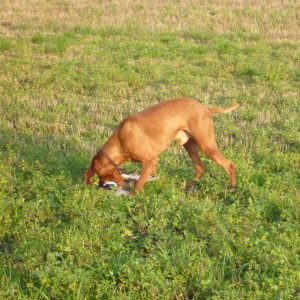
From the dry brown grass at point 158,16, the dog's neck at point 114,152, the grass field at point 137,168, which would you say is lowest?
the dry brown grass at point 158,16

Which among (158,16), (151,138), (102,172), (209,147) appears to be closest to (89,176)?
(102,172)

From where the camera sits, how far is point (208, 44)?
14.3 metres

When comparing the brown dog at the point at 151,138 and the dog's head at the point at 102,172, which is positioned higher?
the brown dog at the point at 151,138

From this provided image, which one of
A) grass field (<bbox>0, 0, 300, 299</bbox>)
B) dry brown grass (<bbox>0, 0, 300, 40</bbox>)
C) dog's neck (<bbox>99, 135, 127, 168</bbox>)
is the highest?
dog's neck (<bbox>99, 135, 127, 168</bbox>)

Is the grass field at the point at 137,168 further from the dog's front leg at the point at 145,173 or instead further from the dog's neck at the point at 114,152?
the dog's neck at the point at 114,152

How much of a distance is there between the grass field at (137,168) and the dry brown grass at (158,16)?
0.85 ft

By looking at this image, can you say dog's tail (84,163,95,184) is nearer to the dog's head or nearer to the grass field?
the dog's head

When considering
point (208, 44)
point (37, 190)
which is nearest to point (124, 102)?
point (37, 190)

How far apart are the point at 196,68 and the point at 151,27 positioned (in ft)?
15.4

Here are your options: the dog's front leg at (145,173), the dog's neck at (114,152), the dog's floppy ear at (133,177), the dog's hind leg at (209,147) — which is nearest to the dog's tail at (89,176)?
the dog's neck at (114,152)

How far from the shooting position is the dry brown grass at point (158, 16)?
53.2 feet

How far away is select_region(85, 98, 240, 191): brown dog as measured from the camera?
5918mm

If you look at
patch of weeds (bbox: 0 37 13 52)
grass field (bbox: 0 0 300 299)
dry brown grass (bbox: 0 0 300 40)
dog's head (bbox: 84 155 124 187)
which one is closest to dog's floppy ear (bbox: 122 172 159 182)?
grass field (bbox: 0 0 300 299)

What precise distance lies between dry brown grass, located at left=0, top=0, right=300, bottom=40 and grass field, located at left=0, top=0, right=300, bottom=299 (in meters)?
0.26
